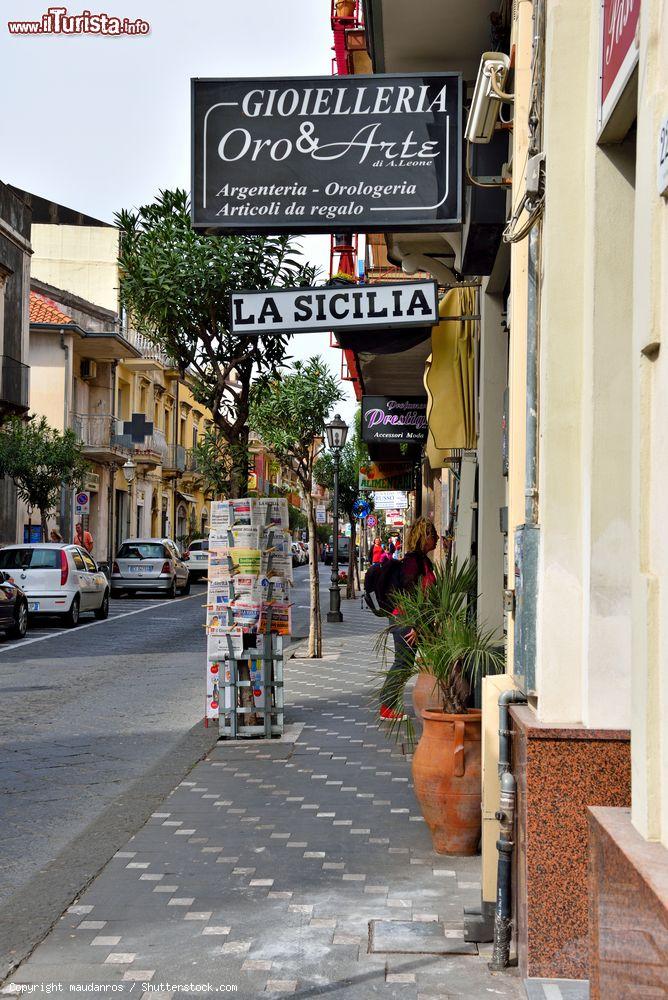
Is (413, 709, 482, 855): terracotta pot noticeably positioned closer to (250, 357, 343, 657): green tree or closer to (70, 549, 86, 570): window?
(70, 549, 86, 570): window

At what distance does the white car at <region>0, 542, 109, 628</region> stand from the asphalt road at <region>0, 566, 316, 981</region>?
2684 millimetres

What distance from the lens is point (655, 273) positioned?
2.34m

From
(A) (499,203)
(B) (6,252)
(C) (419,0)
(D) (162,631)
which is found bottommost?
(D) (162,631)

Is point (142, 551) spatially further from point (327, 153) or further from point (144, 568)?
point (327, 153)

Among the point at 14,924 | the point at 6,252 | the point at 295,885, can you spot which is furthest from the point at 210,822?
the point at 6,252

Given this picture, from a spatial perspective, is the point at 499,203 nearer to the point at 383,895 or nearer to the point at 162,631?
the point at 383,895

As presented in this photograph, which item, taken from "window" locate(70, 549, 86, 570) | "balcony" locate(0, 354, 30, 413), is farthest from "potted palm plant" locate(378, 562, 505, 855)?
"balcony" locate(0, 354, 30, 413)

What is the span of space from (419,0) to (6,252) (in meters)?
29.3

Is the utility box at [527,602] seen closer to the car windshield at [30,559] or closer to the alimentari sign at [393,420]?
the alimentari sign at [393,420]

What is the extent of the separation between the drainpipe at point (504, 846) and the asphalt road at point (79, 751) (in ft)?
6.08

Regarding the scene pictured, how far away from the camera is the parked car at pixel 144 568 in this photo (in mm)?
32250

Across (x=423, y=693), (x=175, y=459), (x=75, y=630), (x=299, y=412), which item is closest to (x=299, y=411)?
(x=299, y=412)

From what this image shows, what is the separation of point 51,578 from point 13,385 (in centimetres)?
1288

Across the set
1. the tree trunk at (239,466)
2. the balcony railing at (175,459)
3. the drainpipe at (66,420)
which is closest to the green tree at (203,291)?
the tree trunk at (239,466)
